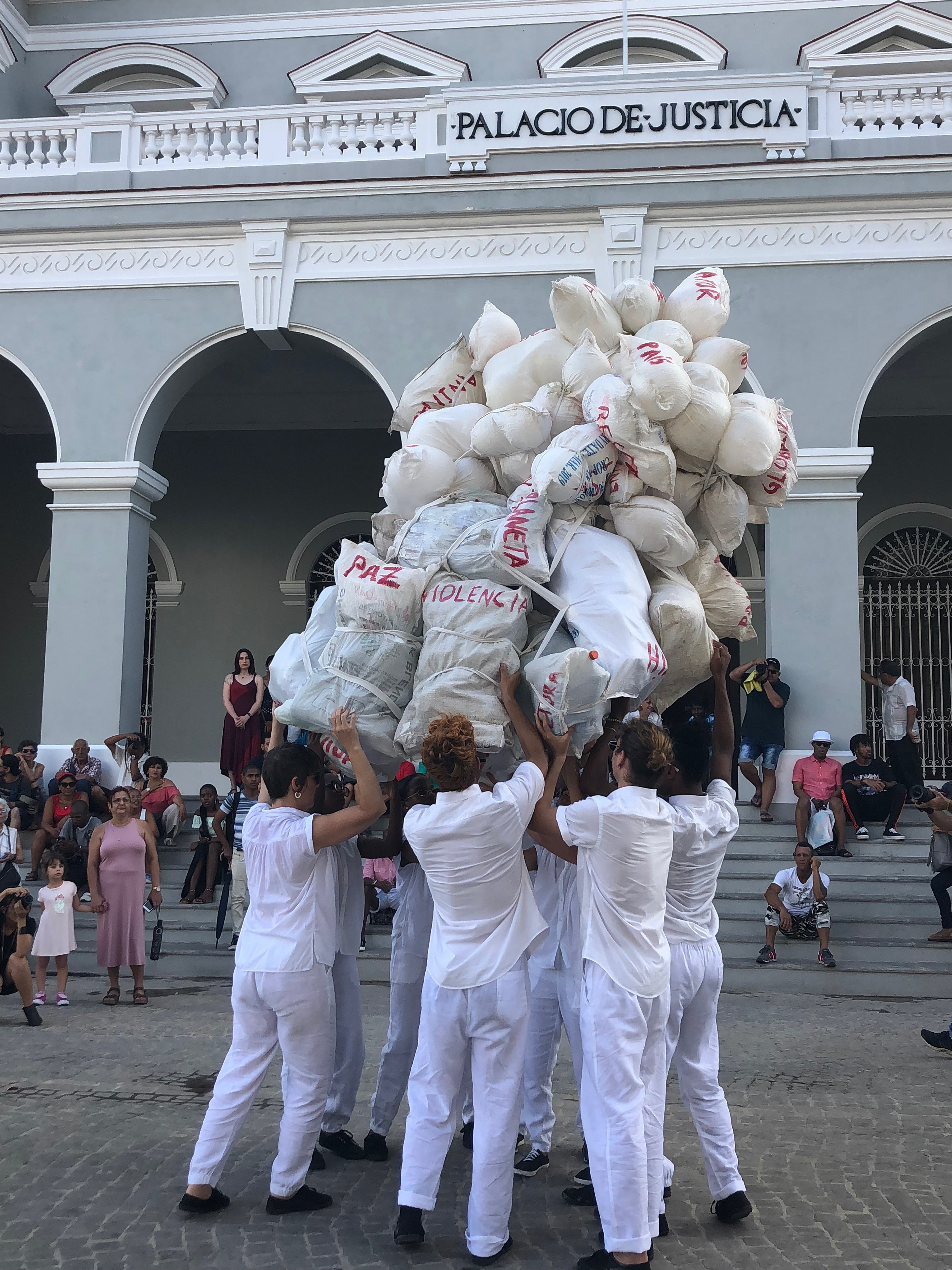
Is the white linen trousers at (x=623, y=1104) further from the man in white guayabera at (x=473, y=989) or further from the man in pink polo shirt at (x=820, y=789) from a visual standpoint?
the man in pink polo shirt at (x=820, y=789)

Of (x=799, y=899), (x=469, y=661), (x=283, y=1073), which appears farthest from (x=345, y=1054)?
(x=799, y=899)

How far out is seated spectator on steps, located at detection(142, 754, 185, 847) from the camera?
1157 centimetres

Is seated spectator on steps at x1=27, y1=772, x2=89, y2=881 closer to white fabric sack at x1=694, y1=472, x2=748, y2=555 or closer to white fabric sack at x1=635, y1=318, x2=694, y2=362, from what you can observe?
white fabric sack at x1=694, y1=472, x2=748, y2=555

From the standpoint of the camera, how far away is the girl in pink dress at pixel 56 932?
8.59 meters

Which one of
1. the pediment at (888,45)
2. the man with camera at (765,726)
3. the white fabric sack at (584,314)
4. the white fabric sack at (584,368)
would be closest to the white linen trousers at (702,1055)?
the white fabric sack at (584,368)

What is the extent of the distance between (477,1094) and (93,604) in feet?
30.7

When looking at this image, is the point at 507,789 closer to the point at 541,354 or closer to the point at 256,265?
the point at 541,354

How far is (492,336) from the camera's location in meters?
5.16

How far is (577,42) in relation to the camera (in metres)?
14.7

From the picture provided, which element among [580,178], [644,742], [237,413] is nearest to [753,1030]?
[644,742]

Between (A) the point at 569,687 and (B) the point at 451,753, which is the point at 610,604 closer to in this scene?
(A) the point at 569,687

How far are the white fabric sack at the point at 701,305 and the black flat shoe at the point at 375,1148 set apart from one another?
3.52m

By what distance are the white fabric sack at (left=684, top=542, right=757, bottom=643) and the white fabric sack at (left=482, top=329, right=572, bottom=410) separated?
933mm

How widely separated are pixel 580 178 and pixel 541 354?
25.8 ft
